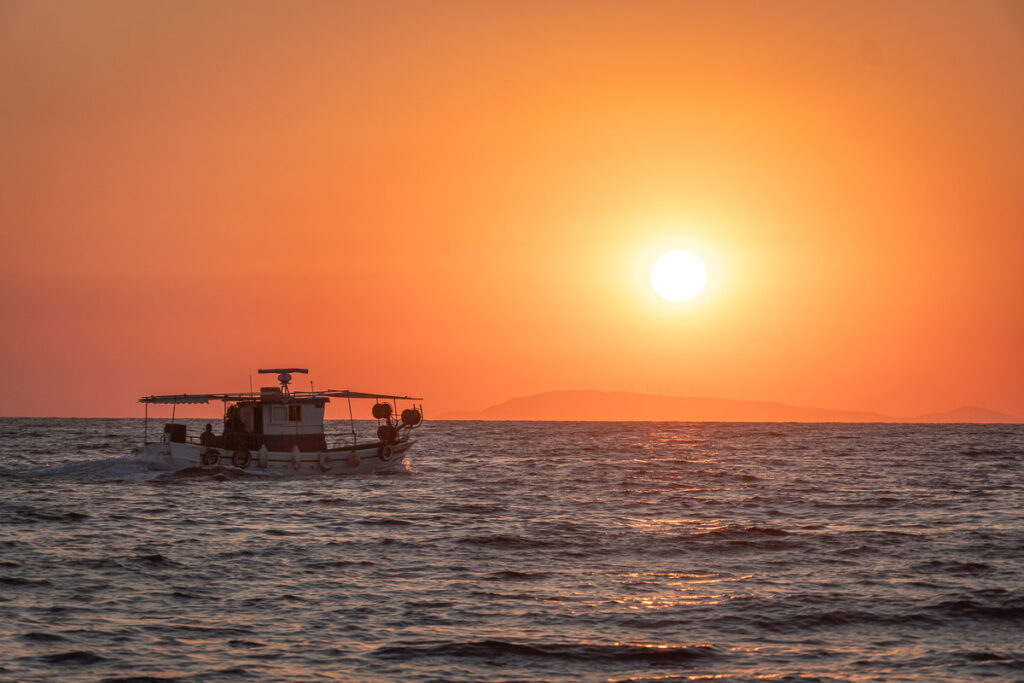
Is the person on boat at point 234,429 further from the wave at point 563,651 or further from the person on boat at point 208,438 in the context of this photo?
the wave at point 563,651

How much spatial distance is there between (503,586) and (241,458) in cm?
3289

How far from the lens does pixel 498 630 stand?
19859 millimetres

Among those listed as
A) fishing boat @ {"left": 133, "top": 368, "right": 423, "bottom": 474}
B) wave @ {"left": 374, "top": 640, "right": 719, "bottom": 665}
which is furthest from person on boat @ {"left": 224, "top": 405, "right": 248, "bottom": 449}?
wave @ {"left": 374, "top": 640, "right": 719, "bottom": 665}

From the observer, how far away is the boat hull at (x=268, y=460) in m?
54.0

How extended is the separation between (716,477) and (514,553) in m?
38.3

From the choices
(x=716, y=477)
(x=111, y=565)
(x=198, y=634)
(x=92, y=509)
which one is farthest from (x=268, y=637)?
(x=716, y=477)

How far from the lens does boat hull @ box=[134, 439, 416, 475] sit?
54.0 m

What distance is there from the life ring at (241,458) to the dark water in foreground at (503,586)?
5.66 metres

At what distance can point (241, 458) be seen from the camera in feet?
176

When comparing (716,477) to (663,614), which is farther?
(716,477)

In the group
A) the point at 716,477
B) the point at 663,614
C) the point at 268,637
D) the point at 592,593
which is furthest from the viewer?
the point at 716,477

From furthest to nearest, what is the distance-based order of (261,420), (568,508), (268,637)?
1. (261,420)
2. (568,508)
3. (268,637)

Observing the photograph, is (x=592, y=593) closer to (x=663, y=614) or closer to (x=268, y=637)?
(x=663, y=614)

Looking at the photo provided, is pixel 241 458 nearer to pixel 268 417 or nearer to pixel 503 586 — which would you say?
pixel 268 417
